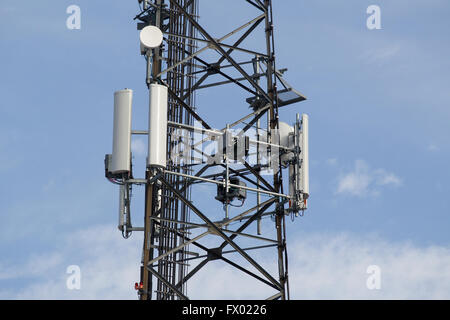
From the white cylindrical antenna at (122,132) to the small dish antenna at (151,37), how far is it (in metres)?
2.30

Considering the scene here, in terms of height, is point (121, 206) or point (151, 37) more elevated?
point (151, 37)

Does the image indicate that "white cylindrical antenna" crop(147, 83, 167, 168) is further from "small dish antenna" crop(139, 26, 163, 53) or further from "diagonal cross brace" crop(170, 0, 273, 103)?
"diagonal cross brace" crop(170, 0, 273, 103)

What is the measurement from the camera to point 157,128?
31.2 m

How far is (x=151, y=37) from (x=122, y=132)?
4.16 meters

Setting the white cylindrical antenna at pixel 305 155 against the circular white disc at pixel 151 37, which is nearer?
the circular white disc at pixel 151 37

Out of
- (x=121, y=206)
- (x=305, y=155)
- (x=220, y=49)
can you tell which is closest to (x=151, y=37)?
(x=220, y=49)

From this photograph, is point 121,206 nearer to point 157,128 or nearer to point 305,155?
point 157,128

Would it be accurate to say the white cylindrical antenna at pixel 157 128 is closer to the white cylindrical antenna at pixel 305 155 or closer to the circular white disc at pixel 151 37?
the circular white disc at pixel 151 37

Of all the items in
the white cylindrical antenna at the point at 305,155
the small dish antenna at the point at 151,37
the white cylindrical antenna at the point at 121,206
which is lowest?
the white cylindrical antenna at the point at 121,206

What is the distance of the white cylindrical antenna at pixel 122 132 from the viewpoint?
3159 centimetres

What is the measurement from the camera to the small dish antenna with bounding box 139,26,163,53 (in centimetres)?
3338

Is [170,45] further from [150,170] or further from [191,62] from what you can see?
[150,170]

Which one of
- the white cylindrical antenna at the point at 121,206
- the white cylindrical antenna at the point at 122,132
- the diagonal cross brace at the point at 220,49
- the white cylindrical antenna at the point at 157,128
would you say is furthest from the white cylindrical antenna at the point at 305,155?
the white cylindrical antenna at the point at 122,132
